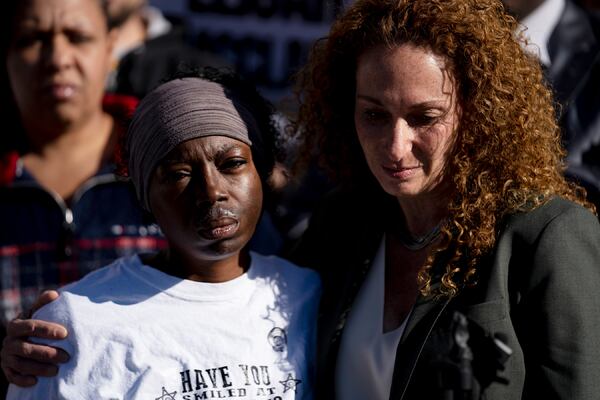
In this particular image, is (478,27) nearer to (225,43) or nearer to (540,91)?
(540,91)

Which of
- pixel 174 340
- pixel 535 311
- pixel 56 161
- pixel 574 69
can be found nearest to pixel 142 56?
pixel 56 161

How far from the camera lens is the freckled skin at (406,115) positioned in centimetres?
237

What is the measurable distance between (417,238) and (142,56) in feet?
8.99

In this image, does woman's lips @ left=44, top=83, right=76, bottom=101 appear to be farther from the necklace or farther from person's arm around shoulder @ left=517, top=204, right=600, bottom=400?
person's arm around shoulder @ left=517, top=204, right=600, bottom=400

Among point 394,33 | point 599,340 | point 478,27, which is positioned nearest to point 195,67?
point 394,33

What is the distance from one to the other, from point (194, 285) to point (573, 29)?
1898mm

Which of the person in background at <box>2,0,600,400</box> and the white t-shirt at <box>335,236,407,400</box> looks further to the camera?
the white t-shirt at <box>335,236,407,400</box>

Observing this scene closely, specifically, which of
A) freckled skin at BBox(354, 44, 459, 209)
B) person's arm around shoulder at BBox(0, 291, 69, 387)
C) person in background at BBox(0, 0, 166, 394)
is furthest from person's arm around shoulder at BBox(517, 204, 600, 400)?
person in background at BBox(0, 0, 166, 394)

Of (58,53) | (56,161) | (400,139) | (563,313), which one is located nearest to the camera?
(563,313)

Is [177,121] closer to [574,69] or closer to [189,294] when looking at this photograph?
[189,294]

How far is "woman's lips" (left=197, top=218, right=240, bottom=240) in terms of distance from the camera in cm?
245

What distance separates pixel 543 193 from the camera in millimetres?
2389

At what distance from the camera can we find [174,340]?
243 cm

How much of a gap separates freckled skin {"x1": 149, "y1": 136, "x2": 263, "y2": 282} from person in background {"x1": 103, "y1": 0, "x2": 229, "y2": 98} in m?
2.04
